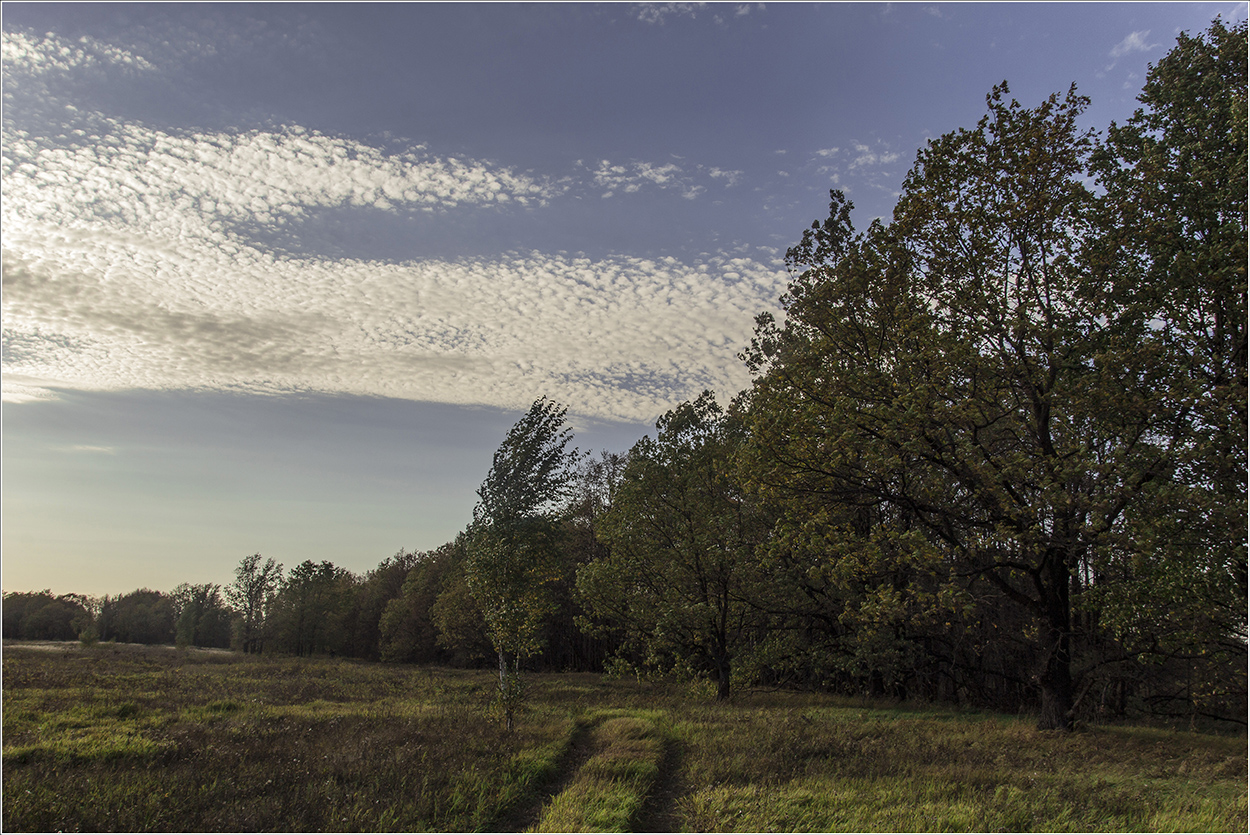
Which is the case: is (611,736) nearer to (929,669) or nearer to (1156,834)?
(1156,834)

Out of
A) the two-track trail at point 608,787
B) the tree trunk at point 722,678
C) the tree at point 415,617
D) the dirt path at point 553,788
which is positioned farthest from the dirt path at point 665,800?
the tree at point 415,617

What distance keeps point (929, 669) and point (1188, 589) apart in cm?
2218

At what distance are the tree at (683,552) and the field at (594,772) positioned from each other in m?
6.33

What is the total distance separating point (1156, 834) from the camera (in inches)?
336

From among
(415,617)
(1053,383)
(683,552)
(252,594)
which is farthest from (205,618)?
(1053,383)

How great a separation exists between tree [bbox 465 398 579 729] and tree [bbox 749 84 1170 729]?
22.1ft

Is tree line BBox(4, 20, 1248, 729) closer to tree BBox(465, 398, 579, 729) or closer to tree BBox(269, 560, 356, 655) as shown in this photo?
tree BBox(465, 398, 579, 729)

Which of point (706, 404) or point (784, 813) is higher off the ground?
point (706, 404)

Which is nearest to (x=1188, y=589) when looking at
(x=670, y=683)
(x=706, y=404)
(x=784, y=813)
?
(x=784, y=813)

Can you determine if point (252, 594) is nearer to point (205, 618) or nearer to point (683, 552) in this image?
point (205, 618)

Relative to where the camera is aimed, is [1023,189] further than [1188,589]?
Yes

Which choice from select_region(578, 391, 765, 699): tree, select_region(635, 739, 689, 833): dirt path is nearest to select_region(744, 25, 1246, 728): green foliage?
select_region(635, 739, 689, 833): dirt path

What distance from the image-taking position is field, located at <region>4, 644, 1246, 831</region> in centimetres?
947

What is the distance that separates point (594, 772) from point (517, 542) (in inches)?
276
